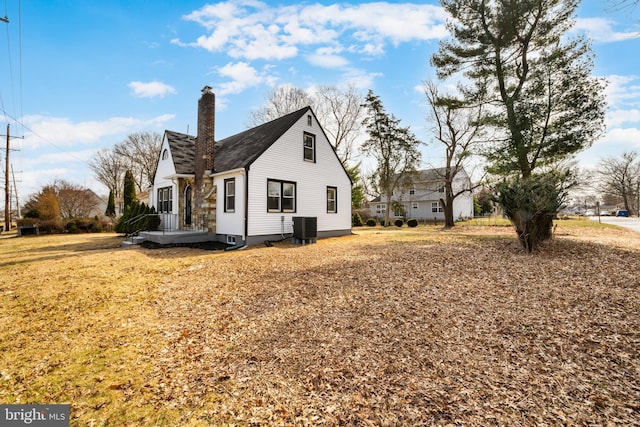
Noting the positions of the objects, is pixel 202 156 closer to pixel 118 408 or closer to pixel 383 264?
pixel 383 264

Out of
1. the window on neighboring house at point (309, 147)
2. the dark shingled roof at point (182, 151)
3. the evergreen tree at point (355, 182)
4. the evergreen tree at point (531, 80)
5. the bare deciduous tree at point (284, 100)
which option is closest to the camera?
the evergreen tree at point (531, 80)

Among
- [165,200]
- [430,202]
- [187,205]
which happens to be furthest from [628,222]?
[165,200]

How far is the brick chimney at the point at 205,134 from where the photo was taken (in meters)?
14.0

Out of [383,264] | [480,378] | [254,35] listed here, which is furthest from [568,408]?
[254,35]

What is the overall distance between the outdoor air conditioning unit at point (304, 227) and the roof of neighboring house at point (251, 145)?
11.1 ft

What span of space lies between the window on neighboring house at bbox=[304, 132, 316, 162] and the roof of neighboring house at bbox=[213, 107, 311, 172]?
3.72 ft

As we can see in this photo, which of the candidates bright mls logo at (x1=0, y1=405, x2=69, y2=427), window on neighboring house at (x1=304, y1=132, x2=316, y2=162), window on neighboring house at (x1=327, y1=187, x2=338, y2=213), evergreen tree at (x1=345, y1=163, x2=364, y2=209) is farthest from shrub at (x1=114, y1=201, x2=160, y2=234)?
evergreen tree at (x1=345, y1=163, x2=364, y2=209)

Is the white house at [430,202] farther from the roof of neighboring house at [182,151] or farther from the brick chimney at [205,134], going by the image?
the brick chimney at [205,134]

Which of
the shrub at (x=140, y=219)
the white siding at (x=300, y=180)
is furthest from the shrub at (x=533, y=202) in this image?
the shrub at (x=140, y=219)

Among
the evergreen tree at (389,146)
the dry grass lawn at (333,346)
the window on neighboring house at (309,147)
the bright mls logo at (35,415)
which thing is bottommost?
the bright mls logo at (35,415)

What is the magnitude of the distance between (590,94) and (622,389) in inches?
504

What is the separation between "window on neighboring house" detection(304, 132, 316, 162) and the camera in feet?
48.1

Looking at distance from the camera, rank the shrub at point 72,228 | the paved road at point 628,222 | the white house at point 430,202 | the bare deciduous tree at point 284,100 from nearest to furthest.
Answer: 1. the paved road at point 628,222
2. the shrub at point 72,228
3. the bare deciduous tree at point 284,100
4. the white house at point 430,202

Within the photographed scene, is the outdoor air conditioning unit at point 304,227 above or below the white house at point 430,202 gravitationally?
below
